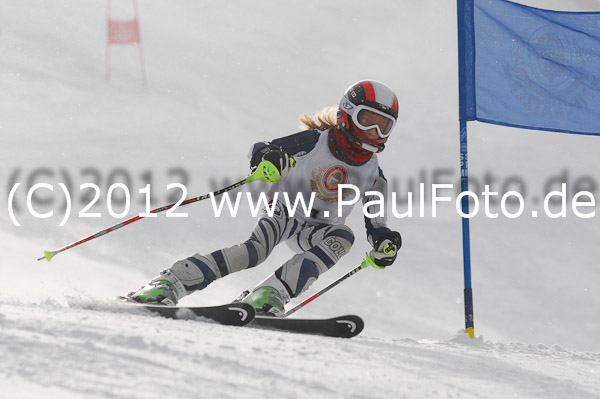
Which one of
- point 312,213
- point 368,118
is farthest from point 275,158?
point 368,118

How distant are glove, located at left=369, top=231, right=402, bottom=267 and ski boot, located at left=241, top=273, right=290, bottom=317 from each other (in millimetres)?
918

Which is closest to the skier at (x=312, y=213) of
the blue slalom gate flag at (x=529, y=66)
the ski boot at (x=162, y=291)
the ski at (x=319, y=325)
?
the ski boot at (x=162, y=291)

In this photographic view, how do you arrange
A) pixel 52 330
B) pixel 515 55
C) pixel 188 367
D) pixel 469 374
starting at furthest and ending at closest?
pixel 515 55
pixel 469 374
pixel 52 330
pixel 188 367

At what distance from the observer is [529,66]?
7820mm

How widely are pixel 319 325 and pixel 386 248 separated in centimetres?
120

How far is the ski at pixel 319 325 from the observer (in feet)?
14.5

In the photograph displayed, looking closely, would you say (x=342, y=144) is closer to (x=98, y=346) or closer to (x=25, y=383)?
(x=98, y=346)

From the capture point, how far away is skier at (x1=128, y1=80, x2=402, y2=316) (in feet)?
16.2

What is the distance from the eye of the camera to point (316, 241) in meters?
5.64

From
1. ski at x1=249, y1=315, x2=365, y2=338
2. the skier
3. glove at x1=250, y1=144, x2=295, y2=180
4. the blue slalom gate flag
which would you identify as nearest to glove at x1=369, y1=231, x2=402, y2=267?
the skier

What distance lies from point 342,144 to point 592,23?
4766 millimetres

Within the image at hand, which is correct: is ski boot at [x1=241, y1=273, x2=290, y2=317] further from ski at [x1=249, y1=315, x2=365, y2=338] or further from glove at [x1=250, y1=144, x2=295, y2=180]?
glove at [x1=250, y1=144, x2=295, y2=180]

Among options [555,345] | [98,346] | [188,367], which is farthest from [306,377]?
[555,345]

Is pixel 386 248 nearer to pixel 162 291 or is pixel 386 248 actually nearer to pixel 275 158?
pixel 275 158
